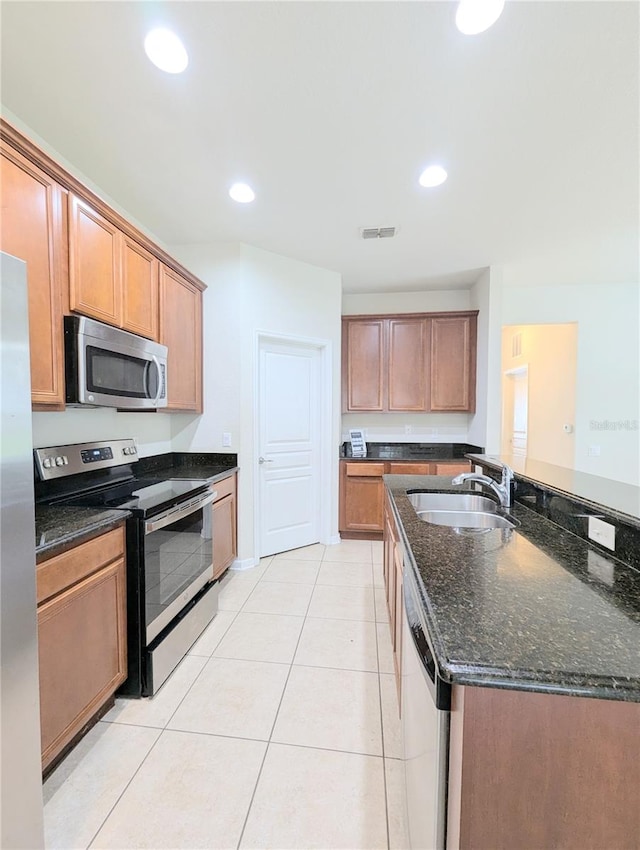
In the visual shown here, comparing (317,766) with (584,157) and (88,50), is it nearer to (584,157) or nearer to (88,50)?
(88,50)

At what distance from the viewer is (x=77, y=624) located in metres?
1.43

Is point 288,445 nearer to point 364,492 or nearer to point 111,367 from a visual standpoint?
point 364,492

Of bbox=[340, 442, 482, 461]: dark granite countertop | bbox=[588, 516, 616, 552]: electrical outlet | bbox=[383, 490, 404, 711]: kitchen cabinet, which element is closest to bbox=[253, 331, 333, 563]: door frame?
bbox=[340, 442, 482, 461]: dark granite countertop

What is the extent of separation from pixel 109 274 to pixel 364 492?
117 inches

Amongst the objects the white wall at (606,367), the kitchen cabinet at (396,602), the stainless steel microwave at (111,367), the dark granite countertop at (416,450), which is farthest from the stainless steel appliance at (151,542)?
the white wall at (606,367)

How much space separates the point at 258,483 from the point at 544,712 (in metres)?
2.86

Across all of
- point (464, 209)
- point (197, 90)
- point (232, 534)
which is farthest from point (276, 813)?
point (464, 209)

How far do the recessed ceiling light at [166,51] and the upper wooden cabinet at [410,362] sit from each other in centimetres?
285

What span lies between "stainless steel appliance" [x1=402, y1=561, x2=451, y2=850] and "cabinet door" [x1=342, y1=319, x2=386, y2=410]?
3.17m

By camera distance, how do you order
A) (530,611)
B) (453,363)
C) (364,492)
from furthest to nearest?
(453,363) < (364,492) < (530,611)

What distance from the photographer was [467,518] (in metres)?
1.98

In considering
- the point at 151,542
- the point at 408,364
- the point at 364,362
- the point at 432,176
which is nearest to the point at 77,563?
the point at 151,542

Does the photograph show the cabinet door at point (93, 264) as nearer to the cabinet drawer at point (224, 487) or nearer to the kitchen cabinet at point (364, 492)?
the cabinet drawer at point (224, 487)

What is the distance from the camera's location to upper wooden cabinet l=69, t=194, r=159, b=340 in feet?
5.82
